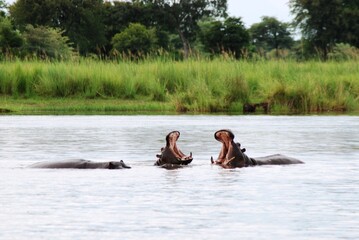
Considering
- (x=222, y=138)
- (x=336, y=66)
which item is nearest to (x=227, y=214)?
(x=222, y=138)

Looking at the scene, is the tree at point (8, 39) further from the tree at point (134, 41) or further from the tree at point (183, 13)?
the tree at point (183, 13)

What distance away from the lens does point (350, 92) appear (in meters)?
25.7

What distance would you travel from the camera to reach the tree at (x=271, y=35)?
8319 centimetres

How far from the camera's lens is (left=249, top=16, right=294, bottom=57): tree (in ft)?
273

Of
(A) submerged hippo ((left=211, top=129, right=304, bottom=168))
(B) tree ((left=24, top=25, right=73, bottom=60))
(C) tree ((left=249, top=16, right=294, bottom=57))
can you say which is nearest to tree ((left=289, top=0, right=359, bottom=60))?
(B) tree ((left=24, top=25, right=73, bottom=60))

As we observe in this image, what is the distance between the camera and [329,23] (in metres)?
57.9

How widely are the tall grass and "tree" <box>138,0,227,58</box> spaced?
122ft

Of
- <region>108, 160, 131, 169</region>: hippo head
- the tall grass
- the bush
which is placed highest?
the bush

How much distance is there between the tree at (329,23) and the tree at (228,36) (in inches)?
177

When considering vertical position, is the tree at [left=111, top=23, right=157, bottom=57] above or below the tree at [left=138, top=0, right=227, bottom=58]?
below

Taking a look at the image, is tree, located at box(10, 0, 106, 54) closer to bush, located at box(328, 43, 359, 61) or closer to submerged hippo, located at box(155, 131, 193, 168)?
bush, located at box(328, 43, 359, 61)

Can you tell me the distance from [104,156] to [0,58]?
21407 millimetres

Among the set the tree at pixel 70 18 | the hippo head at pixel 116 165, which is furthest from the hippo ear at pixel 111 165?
the tree at pixel 70 18

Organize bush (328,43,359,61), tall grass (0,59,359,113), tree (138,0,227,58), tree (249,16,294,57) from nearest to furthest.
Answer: tall grass (0,59,359,113) < bush (328,43,359,61) < tree (138,0,227,58) < tree (249,16,294,57)
